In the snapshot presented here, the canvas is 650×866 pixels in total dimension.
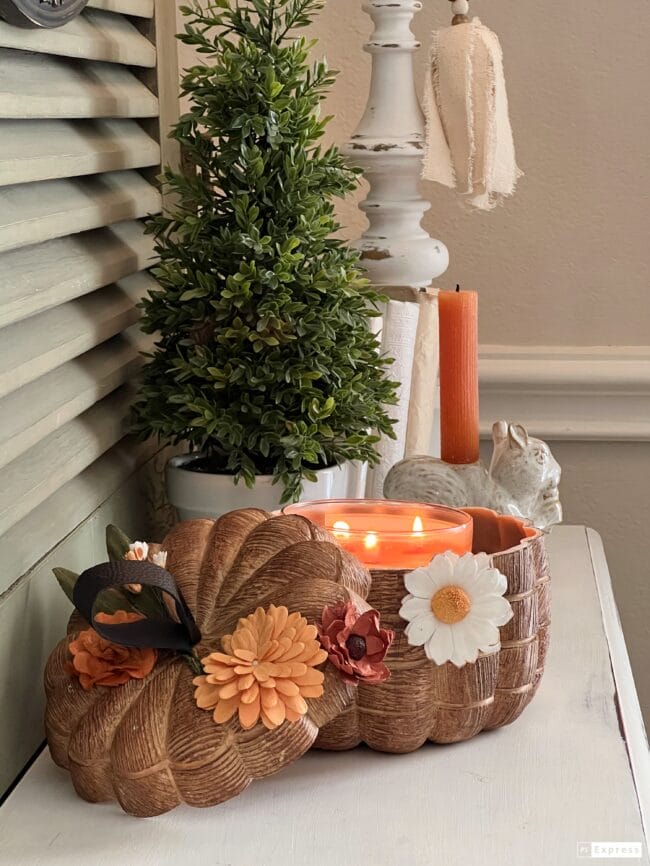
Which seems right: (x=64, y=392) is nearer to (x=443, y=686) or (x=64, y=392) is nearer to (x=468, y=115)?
(x=443, y=686)

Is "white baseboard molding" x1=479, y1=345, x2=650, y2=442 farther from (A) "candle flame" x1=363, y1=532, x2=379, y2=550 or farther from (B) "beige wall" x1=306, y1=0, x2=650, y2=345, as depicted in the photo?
(A) "candle flame" x1=363, y1=532, x2=379, y2=550

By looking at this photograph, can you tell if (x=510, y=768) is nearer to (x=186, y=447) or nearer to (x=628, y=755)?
(x=628, y=755)

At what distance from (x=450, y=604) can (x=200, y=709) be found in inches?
5.1

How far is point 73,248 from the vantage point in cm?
67

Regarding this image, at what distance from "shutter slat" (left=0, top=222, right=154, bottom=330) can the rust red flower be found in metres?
0.21

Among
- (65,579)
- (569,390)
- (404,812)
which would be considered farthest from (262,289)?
(569,390)

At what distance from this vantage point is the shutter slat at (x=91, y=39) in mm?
573

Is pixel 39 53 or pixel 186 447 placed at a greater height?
pixel 39 53

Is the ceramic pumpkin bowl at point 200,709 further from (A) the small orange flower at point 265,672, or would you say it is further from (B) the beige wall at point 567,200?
(B) the beige wall at point 567,200

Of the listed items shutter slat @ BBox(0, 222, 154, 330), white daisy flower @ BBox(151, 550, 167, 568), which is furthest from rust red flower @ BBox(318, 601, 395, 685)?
shutter slat @ BBox(0, 222, 154, 330)

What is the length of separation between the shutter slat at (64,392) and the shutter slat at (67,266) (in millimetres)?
48

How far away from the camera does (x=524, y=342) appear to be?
122 centimetres

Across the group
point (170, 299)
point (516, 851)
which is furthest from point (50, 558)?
point (516, 851)

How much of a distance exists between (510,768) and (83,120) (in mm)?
471
